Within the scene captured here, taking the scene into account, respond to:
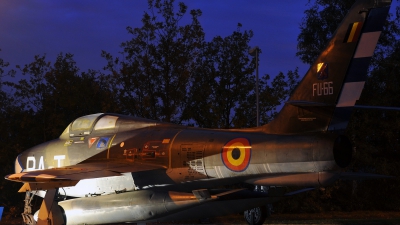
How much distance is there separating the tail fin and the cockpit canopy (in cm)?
554

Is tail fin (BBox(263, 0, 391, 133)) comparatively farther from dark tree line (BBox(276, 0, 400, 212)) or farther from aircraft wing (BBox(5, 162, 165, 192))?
dark tree line (BBox(276, 0, 400, 212))

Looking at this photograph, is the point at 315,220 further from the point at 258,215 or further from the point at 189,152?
the point at 189,152

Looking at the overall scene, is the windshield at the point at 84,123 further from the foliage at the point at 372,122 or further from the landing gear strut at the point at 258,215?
the foliage at the point at 372,122

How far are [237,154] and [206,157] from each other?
99cm

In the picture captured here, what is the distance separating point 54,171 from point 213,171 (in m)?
4.25

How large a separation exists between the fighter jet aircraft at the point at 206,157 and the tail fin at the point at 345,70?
23 mm

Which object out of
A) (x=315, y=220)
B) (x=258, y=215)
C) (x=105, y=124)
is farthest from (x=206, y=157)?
(x=315, y=220)

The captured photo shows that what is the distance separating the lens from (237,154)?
14133 mm

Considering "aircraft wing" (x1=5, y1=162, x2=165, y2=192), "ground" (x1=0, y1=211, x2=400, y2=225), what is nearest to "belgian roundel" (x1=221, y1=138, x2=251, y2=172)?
"aircraft wing" (x1=5, y1=162, x2=165, y2=192)

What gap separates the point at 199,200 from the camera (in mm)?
14477

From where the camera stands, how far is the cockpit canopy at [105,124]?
17.1 metres

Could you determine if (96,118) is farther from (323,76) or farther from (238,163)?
(323,76)

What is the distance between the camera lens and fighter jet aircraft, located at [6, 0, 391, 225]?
1310 centimetres

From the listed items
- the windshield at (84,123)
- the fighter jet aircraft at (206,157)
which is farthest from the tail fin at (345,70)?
the windshield at (84,123)
